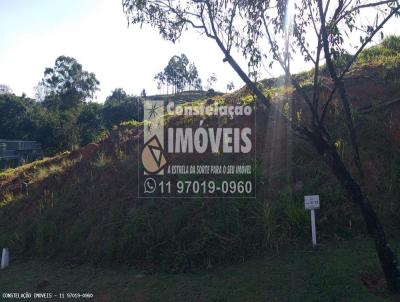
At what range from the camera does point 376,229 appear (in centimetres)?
470

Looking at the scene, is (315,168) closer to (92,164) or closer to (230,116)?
(230,116)

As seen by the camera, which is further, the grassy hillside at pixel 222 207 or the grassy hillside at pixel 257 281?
the grassy hillside at pixel 222 207

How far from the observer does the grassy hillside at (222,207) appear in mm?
6270

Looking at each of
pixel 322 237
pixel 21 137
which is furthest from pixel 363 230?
pixel 21 137

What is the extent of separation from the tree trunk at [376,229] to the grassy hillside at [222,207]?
1.38m

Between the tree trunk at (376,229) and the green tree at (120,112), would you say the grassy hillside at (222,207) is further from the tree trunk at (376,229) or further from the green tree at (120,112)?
the green tree at (120,112)

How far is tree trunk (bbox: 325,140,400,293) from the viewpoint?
4.61 meters

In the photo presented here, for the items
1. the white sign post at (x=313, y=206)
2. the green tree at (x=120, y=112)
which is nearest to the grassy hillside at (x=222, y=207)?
the white sign post at (x=313, y=206)

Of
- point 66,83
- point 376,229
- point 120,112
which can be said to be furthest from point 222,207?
point 66,83

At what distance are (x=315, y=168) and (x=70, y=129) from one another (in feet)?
96.6

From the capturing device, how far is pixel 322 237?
6117 mm

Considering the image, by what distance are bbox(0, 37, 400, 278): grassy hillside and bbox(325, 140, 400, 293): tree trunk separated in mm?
1381

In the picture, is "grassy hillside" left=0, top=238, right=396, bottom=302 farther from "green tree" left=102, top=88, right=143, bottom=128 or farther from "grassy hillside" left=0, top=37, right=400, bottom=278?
"green tree" left=102, top=88, right=143, bottom=128

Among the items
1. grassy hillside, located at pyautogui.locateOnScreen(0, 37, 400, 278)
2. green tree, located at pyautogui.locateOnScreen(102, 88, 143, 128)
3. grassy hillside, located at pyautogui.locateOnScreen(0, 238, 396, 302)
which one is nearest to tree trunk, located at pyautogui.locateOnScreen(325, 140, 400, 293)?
grassy hillside, located at pyautogui.locateOnScreen(0, 238, 396, 302)
